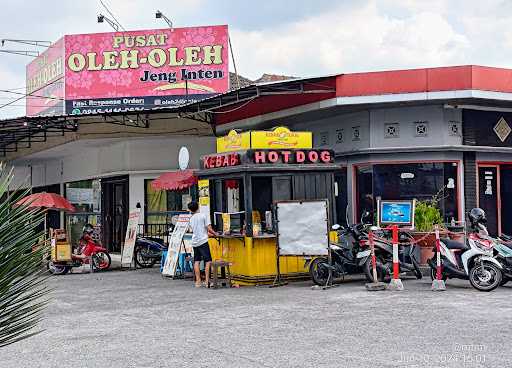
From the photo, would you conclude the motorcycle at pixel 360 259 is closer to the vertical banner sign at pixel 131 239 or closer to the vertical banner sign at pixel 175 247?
the vertical banner sign at pixel 175 247

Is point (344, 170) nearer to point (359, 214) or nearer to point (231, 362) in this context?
point (359, 214)

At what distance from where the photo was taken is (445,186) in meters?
16.2

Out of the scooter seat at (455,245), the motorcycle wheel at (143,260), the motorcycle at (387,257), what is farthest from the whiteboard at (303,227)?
the motorcycle wheel at (143,260)

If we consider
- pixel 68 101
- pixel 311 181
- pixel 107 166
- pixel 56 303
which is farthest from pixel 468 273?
pixel 68 101

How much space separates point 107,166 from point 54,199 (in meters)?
4.58

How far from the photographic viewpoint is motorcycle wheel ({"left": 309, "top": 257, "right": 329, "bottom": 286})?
12422mm

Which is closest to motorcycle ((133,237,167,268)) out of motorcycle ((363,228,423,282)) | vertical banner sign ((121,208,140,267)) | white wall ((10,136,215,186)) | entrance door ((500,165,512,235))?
vertical banner sign ((121,208,140,267))

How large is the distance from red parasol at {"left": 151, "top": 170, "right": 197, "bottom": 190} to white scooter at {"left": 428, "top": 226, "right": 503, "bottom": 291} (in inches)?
331

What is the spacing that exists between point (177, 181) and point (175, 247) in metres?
3.84

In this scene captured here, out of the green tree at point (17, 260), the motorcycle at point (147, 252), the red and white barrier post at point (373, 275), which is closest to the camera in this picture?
the green tree at point (17, 260)

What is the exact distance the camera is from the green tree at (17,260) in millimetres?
2373

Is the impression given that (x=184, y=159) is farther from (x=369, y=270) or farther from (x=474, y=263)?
(x=474, y=263)

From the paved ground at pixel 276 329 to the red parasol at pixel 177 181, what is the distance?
20.7 ft

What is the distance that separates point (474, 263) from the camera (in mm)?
11461
